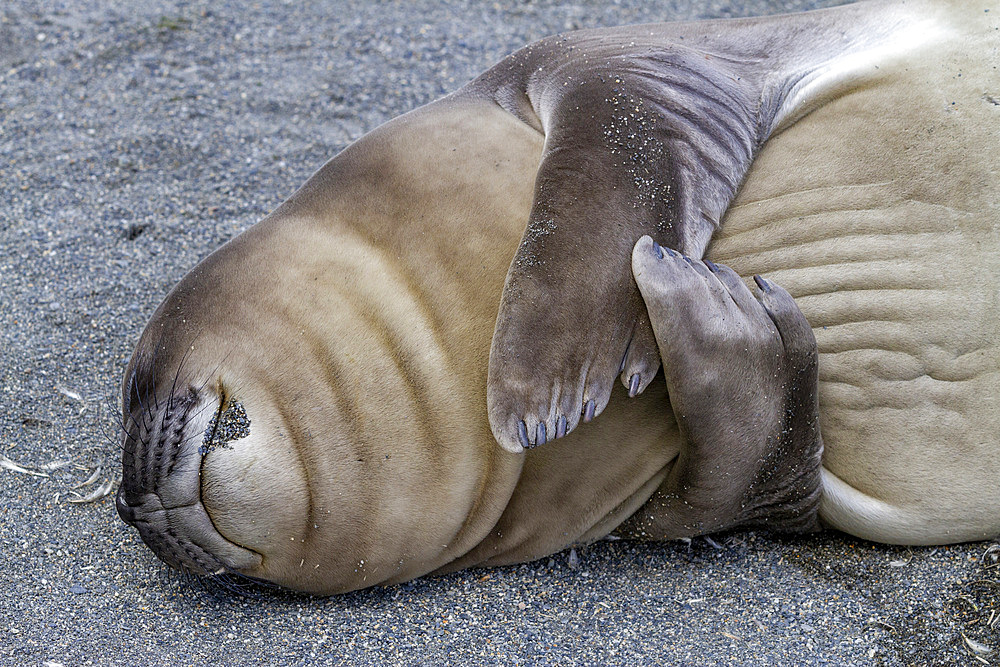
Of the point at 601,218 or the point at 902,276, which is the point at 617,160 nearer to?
the point at 601,218

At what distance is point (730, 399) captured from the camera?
2324 mm

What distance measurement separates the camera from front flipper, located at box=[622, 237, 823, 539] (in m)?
2.25

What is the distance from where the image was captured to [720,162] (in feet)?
8.54

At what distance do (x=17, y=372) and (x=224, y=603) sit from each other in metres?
1.18

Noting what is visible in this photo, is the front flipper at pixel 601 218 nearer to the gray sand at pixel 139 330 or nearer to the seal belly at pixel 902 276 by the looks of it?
the seal belly at pixel 902 276

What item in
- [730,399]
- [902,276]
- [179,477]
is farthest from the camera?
[902,276]

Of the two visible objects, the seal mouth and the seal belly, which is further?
the seal belly

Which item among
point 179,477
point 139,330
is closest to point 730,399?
point 179,477

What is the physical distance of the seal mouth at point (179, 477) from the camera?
2191mm

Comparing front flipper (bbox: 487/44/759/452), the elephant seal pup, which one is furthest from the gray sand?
front flipper (bbox: 487/44/759/452)

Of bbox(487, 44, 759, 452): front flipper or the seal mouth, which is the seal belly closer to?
bbox(487, 44, 759, 452): front flipper

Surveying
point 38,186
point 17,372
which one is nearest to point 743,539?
point 17,372

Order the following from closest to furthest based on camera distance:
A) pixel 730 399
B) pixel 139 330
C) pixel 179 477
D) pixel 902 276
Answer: pixel 179 477 < pixel 730 399 < pixel 902 276 < pixel 139 330

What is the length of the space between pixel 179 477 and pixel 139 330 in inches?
51.7
